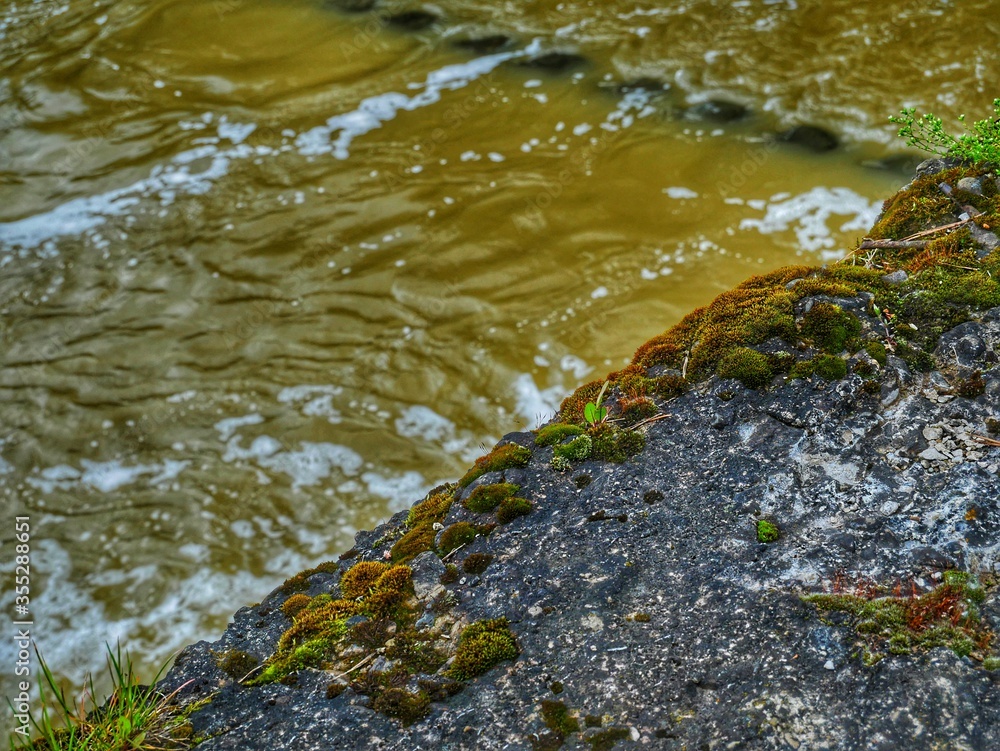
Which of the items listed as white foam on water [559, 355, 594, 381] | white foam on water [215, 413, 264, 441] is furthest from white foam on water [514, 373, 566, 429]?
white foam on water [215, 413, 264, 441]

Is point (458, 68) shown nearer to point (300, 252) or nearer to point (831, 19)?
point (300, 252)

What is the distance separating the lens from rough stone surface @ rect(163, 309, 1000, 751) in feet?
8.14

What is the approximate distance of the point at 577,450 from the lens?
3.48 m

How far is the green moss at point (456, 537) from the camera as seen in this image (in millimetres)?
3305

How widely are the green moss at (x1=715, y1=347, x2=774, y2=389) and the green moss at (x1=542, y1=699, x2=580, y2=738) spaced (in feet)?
5.24

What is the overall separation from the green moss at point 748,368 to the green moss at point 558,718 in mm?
1598

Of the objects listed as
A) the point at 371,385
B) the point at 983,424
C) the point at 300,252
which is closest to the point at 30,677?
the point at 371,385

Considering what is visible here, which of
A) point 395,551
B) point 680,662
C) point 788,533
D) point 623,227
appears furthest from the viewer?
point 623,227

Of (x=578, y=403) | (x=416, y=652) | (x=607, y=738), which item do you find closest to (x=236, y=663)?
(x=416, y=652)

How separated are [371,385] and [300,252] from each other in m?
2.29

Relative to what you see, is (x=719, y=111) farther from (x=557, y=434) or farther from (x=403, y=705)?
(x=403, y=705)

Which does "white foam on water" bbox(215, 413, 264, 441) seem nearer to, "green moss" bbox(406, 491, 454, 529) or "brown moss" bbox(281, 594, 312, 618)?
"green moss" bbox(406, 491, 454, 529)

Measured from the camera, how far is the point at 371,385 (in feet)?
25.9

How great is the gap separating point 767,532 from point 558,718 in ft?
3.37
